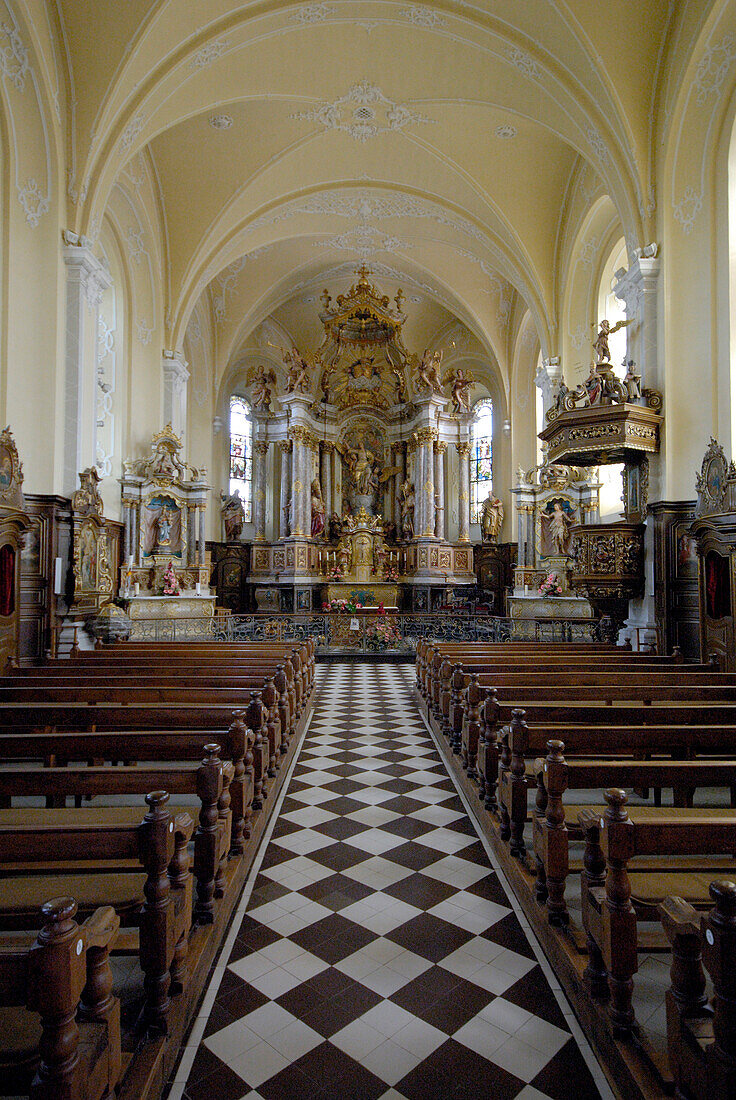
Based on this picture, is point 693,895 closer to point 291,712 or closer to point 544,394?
point 291,712

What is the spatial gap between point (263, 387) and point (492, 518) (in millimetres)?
8950

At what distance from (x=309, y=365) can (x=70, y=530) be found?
13076 mm

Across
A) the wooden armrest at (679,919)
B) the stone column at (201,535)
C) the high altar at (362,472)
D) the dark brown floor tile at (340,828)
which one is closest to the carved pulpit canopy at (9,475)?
the dark brown floor tile at (340,828)

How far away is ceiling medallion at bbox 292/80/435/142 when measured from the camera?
12.5 meters

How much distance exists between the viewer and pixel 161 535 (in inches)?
587

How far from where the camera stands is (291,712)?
22.0 ft

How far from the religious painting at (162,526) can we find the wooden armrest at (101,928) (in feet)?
44.9

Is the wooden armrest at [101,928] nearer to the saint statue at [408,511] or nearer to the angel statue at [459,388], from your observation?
the saint statue at [408,511]

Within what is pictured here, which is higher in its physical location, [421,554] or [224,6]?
[224,6]

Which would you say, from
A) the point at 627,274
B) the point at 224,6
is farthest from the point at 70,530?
the point at 627,274

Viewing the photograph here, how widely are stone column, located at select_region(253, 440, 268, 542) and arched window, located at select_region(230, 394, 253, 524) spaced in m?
0.39

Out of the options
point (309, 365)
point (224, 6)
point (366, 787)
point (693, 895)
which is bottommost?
point (366, 787)

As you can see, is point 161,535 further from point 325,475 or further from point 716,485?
point 716,485

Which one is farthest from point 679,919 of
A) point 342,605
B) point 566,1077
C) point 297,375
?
point 297,375
